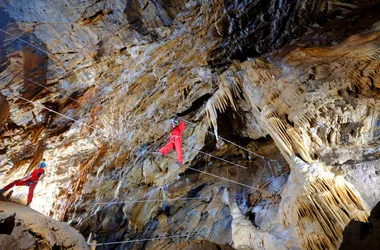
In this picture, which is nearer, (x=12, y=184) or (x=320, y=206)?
(x=320, y=206)

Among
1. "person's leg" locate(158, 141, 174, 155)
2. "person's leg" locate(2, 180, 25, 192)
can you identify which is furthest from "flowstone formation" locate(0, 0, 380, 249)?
"person's leg" locate(158, 141, 174, 155)

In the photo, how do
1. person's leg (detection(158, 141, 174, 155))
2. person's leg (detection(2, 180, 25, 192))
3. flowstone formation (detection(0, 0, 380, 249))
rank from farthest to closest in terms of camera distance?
person's leg (detection(2, 180, 25, 192)) → person's leg (detection(158, 141, 174, 155)) → flowstone formation (detection(0, 0, 380, 249))

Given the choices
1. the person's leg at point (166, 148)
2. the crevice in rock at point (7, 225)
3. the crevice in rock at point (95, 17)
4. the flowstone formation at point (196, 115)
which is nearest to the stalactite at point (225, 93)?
the flowstone formation at point (196, 115)

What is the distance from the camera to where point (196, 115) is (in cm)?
695

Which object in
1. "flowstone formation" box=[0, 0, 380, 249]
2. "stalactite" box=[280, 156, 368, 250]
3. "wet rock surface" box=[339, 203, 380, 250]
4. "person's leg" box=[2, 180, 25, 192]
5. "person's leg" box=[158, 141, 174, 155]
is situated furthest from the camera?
"person's leg" box=[2, 180, 25, 192]

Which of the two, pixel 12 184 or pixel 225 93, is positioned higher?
pixel 12 184

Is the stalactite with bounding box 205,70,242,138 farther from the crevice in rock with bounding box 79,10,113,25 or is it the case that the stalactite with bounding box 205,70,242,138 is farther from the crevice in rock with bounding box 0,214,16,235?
the crevice in rock with bounding box 0,214,16,235

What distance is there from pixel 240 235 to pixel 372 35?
181 inches

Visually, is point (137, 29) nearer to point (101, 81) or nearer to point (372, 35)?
point (101, 81)

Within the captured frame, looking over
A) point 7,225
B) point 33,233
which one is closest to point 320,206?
point 33,233

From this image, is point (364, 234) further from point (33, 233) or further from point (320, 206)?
point (33, 233)

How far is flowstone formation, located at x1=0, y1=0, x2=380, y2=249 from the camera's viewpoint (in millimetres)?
3799

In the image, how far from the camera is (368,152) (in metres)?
3.41

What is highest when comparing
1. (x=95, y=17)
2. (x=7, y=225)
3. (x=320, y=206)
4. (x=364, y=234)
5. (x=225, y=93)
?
(x=95, y=17)
